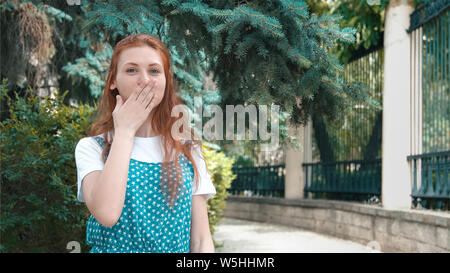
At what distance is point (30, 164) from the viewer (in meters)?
4.45

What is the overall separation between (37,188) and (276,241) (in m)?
5.02

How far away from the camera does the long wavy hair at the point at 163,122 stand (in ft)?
5.80

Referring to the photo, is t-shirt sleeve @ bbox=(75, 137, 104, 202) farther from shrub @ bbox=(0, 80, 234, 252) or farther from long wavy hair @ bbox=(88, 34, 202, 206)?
shrub @ bbox=(0, 80, 234, 252)

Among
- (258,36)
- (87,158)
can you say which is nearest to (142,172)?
(87,158)

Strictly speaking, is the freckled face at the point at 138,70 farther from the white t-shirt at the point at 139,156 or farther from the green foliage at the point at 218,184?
the green foliage at the point at 218,184

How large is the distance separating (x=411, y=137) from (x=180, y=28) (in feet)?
16.4

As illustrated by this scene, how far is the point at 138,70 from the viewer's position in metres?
1.76

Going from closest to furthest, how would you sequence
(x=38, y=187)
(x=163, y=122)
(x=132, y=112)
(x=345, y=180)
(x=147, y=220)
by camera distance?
(x=132, y=112)
(x=147, y=220)
(x=163, y=122)
(x=38, y=187)
(x=345, y=180)

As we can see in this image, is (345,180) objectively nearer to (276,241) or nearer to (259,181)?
(276,241)

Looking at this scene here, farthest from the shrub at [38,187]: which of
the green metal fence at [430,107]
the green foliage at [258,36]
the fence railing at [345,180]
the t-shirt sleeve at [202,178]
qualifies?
the fence railing at [345,180]

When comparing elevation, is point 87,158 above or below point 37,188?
above

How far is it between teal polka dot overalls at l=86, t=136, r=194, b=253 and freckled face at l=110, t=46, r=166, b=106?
0.83ft

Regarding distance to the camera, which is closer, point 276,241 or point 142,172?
point 142,172

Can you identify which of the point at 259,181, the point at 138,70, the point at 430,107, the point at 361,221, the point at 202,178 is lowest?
the point at 361,221
